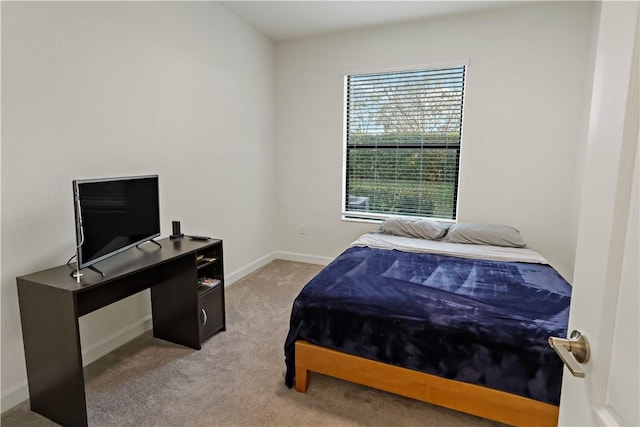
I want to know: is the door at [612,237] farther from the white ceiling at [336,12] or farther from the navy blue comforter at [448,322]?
the white ceiling at [336,12]

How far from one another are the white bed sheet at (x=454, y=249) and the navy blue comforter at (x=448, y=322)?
382mm

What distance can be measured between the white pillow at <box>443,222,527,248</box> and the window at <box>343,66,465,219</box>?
0.47 metres

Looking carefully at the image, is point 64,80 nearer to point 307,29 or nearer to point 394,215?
point 307,29

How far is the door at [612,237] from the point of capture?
0.59 metres

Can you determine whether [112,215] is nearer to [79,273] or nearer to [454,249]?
[79,273]

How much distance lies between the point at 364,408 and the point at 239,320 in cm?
138

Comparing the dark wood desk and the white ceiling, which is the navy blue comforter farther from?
the white ceiling

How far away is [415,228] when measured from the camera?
11.5ft

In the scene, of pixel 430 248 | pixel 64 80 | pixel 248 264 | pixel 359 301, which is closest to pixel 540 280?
pixel 430 248

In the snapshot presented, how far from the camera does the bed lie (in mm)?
1602

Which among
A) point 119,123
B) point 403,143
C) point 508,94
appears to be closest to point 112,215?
point 119,123

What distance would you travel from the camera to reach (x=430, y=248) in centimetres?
304

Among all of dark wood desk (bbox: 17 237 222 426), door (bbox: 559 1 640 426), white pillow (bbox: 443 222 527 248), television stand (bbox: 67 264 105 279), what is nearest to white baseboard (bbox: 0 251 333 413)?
dark wood desk (bbox: 17 237 222 426)

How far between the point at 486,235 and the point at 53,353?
3324mm
